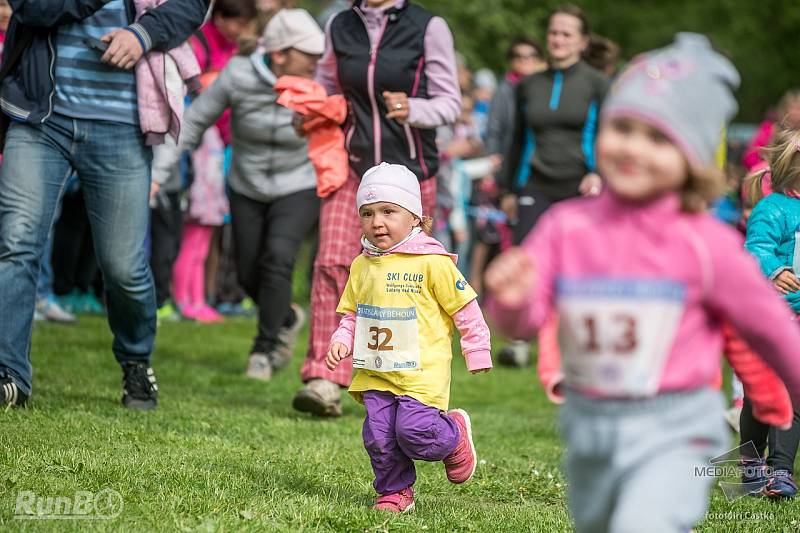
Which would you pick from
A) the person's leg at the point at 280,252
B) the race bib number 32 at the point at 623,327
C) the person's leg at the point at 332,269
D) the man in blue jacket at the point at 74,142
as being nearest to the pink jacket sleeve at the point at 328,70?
the person's leg at the point at 332,269

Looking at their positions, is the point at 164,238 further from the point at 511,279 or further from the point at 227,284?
the point at 511,279

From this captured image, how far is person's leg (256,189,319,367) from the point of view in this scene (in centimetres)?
899

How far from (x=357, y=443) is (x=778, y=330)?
3.57 m

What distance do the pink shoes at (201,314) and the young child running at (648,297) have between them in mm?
9088

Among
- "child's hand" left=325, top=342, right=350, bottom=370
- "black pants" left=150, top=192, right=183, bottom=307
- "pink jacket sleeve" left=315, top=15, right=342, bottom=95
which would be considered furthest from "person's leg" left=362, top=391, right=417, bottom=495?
"black pants" left=150, top=192, right=183, bottom=307

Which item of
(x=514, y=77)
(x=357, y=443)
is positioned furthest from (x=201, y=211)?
(x=357, y=443)

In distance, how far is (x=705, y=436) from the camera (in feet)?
12.3

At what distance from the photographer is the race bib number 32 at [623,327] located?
11.9 feet

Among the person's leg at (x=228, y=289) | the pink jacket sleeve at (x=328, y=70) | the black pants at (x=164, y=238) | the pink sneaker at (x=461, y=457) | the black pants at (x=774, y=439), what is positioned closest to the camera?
the pink sneaker at (x=461, y=457)

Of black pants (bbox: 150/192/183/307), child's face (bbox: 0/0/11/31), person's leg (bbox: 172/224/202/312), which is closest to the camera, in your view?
child's face (bbox: 0/0/11/31)

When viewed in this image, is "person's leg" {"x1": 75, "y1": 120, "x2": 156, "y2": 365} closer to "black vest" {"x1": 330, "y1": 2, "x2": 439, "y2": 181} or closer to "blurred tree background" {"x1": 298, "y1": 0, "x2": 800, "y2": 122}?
"black vest" {"x1": 330, "y1": 2, "x2": 439, "y2": 181}

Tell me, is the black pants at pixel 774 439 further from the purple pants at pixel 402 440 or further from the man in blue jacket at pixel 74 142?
the man in blue jacket at pixel 74 142

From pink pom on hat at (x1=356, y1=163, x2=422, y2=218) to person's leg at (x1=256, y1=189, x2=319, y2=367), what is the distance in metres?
3.06

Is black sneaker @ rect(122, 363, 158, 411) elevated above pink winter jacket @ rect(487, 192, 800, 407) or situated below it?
below
